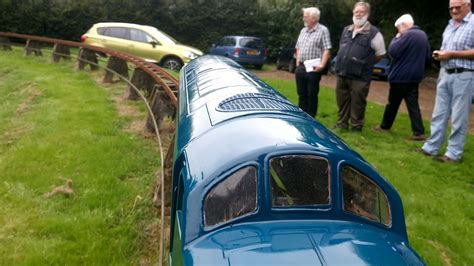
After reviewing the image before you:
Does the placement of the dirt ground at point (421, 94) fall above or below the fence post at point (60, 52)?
below

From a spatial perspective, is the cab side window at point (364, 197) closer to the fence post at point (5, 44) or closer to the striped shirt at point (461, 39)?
the striped shirt at point (461, 39)

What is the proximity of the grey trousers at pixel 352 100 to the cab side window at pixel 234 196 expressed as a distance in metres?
4.95

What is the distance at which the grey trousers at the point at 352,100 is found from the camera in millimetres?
6854

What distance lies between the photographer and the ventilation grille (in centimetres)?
310

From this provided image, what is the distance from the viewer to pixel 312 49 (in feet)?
23.4

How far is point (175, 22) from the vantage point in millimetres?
24500

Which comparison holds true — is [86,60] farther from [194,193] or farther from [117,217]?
[194,193]

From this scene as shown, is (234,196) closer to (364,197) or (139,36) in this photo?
(364,197)

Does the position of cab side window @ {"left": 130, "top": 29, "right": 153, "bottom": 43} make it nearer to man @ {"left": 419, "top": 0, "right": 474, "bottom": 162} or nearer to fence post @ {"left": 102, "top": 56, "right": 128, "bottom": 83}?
fence post @ {"left": 102, "top": 56, "right": 128, "bottom": 83}

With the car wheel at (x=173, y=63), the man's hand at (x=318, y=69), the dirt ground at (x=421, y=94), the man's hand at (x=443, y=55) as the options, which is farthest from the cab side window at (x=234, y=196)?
the car wheel at (x=173, y=63)

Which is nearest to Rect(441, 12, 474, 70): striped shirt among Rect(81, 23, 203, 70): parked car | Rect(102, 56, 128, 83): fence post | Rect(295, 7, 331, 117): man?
Rect(295, 7, 331, 117): man

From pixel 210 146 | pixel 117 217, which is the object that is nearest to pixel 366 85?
pixel 117 217

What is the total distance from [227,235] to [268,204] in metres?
0.26

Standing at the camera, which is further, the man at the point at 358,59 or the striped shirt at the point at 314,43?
the striped shirt at the point at 314,43
